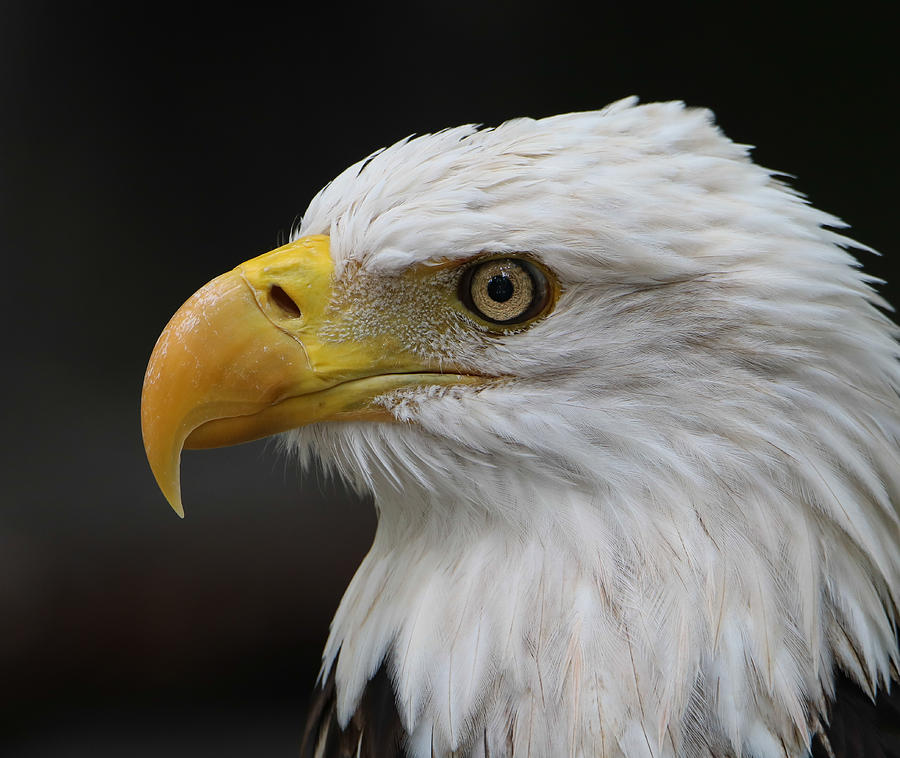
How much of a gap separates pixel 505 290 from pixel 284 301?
33 cm

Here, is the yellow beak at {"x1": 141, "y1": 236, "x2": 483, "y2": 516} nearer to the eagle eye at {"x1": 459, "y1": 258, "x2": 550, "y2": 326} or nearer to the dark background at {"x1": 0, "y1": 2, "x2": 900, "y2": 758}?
the eagle eye at {"x1": 459, "y1": 258, "x2": 550, "y2": 326}

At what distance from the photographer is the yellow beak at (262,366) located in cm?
136

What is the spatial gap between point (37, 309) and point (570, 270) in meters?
3.50

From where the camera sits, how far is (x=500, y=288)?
1320mm

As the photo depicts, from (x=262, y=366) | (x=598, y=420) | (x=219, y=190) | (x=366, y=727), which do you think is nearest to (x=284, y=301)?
(x=262, y=366)

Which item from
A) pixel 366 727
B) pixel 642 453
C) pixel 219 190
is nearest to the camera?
pixel 642 453

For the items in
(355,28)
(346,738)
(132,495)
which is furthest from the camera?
(132,495)

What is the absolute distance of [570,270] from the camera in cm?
129

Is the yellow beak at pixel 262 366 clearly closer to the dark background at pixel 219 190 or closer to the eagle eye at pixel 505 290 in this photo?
the eagle eye at pixel 505 290

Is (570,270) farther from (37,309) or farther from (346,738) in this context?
(37,309)

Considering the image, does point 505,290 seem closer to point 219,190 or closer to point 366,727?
point 366,727

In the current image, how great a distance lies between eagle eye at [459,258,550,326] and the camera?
1312 millimetres

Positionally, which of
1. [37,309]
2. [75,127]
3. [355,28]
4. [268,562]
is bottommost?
[268,562]

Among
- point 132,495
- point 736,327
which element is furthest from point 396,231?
point 132,495
